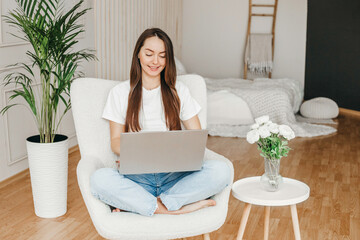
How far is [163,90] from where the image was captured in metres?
2.25

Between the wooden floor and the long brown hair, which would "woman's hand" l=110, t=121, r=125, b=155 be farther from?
the wooden floor

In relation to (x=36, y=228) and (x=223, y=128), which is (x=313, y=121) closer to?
(x=223, y=128)

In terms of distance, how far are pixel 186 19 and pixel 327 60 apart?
209cm

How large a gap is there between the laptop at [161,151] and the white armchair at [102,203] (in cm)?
17

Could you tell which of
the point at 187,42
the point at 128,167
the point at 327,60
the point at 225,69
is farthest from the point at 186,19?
the point at 128,167

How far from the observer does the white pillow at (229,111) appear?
517cm

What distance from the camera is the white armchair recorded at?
1.79m

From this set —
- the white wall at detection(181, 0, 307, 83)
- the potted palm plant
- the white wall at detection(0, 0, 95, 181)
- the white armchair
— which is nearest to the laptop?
the white armchair

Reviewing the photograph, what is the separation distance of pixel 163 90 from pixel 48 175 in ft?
2.96

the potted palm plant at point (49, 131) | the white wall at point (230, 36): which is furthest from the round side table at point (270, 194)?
the white wall at point (230, 36)

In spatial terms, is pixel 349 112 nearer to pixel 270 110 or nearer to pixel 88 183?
pixel 270 110

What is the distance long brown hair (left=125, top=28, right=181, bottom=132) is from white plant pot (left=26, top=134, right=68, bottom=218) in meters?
0.70

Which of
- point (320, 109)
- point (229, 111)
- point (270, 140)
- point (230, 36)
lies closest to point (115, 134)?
point (270, 140)

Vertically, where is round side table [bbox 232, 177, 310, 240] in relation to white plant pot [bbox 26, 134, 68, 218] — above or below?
above
